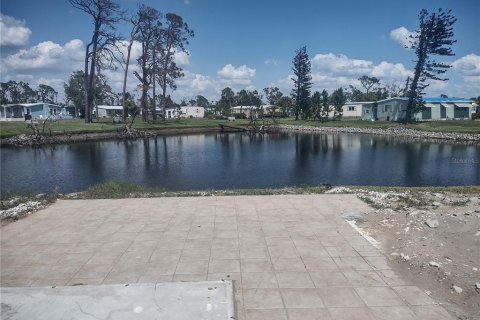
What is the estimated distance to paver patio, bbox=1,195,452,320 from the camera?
18.8 feet

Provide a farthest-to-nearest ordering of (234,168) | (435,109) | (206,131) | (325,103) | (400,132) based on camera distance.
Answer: (325,103) → (206,131) → (435,109) → (400,132) → (234,168)

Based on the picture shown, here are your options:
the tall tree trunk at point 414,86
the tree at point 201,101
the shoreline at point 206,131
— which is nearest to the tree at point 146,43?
the shoreline at point 206,131

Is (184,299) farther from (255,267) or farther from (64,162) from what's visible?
(64,162)

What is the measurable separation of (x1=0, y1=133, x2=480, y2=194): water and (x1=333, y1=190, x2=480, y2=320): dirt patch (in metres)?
10.6

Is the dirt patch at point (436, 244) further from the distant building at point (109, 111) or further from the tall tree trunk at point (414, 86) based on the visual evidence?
the distant building at point (109, 111)

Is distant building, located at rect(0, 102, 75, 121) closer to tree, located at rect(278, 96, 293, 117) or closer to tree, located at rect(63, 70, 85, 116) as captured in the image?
tree, located at rect(63, 70, 85, 116)

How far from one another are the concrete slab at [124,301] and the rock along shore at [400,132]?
4891 cm

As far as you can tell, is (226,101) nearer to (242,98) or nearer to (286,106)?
(242,98)

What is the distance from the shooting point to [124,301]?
5.49 m

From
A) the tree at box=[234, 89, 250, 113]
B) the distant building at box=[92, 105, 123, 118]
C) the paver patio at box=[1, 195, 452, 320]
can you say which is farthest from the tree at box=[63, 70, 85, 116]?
the paver patio at box=[1, 195, 452, 320]

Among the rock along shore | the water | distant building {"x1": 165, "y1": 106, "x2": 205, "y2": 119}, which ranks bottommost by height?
the water

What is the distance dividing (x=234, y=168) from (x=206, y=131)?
44.4m

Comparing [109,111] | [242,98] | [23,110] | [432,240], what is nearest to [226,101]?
[242,98]

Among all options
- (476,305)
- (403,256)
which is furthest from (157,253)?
(476,305)
